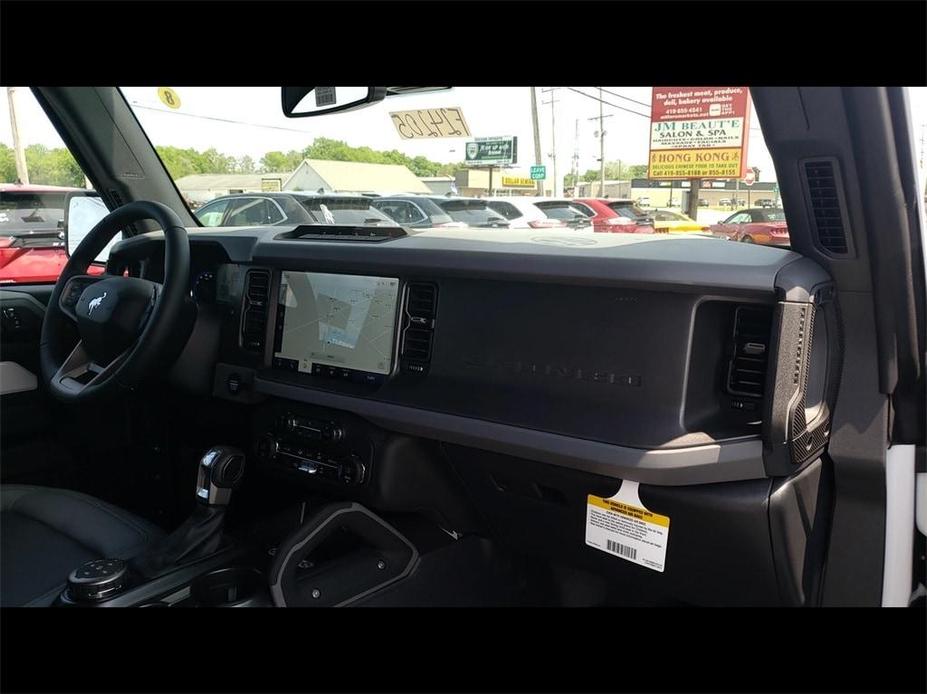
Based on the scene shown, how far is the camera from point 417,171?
655 cm

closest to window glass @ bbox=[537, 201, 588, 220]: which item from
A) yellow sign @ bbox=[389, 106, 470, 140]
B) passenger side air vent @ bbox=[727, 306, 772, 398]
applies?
yellow sign @ bbox=[389, 106, 470, 140]

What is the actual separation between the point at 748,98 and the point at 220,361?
1.77 meters

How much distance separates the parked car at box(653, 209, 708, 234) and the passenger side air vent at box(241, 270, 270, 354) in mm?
1252

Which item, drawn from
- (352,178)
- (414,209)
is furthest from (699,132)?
(352,178)

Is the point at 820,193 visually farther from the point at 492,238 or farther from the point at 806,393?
the point at 492,238

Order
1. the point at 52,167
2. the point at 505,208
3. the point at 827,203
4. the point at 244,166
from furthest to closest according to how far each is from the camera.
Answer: the point at 505,208 → the point at 244,166 → the point at 52,167 → the point at 827,203

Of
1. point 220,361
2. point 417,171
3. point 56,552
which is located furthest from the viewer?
point 417,171

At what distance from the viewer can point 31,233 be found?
313 cm

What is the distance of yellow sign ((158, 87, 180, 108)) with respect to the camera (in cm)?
236

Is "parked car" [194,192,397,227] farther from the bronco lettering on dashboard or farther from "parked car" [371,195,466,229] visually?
the bronco lettering on dashboard

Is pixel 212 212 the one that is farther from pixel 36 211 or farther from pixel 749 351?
pixel 749 351

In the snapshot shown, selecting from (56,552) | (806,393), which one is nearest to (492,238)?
(806,393)

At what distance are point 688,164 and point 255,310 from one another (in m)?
1.50

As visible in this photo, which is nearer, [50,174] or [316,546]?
[316,546]
